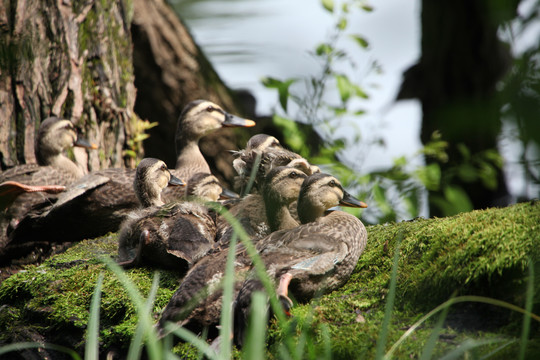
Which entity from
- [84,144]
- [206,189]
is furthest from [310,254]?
[84,144]

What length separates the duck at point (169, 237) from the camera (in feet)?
14.2

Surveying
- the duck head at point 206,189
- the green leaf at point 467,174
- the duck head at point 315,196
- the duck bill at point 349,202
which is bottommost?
the duck head at point 206,189

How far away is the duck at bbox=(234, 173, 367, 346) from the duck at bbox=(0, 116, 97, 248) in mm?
3208

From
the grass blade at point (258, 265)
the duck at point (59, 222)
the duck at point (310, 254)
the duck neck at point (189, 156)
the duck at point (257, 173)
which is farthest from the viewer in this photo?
the duck neck at point (189, 156)

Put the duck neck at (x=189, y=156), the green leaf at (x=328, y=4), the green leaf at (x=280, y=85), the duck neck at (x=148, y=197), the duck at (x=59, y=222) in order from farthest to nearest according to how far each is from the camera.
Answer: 1. the duck neck at (x=189, y=156)
2. the duck at (x=59, y=222)
3. the duck neck at (x=148, y=197)
4. the green leaf at (x=328, y=4)
5. the green leaf at (x=280, y=85)

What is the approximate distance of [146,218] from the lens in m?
4.70

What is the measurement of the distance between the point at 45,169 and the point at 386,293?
179 inches

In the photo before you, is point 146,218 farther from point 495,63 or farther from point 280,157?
point 495,63

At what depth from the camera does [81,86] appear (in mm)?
7039

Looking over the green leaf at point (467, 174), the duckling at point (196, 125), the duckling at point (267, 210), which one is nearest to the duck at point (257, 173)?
the duckling at point (267, 210)

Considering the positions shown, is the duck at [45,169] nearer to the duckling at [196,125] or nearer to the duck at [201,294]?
the duckling at [196,125]

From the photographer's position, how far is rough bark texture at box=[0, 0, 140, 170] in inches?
255

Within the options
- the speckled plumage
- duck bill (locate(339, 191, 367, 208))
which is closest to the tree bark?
the speckled plumage

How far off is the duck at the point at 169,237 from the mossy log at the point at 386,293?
14 centimetres
